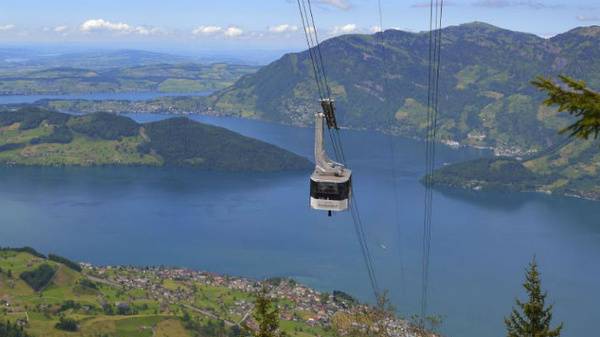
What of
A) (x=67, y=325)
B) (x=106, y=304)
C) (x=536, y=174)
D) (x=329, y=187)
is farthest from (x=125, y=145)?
(x=329, y=187)

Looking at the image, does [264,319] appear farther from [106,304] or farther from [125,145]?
[125,145]

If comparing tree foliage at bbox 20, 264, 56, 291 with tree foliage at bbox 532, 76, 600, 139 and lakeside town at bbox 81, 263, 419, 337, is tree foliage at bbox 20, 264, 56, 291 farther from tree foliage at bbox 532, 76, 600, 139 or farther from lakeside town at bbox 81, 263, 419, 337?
tree foliage at bbox 532, 76, 600, 139

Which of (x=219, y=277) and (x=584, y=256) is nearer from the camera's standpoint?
(x=219, y=277)

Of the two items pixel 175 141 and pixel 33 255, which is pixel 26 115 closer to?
pixel 175 141

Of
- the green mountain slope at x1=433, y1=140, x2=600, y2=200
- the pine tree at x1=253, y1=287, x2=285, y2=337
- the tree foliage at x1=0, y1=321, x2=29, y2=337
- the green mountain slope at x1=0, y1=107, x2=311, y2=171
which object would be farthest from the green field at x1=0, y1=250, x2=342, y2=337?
the green mountain slope at x1=433, y1=140, x2=600, y2=200

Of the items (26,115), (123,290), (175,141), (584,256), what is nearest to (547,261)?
(584,256)

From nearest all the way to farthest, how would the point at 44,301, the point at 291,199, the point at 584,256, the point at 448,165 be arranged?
the point at 44,301 < the point at 584,256 < the point at 291,199 < the point at 448,165

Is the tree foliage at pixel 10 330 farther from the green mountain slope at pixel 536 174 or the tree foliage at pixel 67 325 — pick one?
the green mountain slope at pixel 536 174
